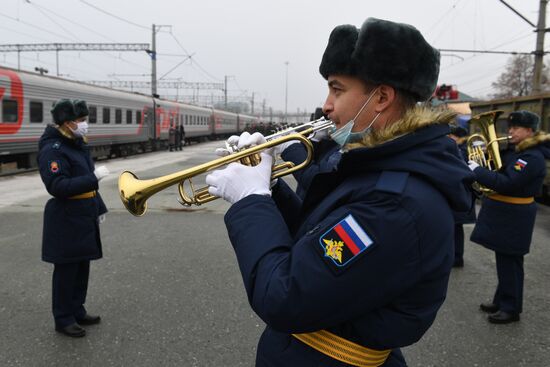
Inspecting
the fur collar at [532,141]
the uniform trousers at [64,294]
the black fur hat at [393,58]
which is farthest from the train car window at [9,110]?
the black fur hat at [393,58]

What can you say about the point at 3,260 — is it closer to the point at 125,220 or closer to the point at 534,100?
the point at 125,220

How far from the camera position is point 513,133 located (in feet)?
13.3

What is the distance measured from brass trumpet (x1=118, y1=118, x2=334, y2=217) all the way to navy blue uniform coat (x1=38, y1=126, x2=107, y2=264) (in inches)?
60.0

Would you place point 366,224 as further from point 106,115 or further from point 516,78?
point 516,78

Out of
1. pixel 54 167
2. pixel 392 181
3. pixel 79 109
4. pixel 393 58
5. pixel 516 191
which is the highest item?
pixel 393 58

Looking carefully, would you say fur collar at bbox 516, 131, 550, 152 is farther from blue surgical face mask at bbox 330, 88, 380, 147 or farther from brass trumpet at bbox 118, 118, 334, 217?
blue surgical face mask at bbox 330, 88, 380, 147

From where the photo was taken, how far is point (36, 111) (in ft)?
46.1

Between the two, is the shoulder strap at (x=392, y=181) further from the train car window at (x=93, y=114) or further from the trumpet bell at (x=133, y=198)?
the train car window at (x=93, y=114)

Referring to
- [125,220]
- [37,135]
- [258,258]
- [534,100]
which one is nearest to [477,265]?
[258,258]

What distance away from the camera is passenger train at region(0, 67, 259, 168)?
1288cm

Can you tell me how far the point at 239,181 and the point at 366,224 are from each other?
58cm

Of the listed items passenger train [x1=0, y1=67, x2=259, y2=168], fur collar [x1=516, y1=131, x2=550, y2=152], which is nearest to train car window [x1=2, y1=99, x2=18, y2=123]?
passenger train [x1=0, y1=67, x2=259, y2=168]

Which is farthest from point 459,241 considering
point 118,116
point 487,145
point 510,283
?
point 118,116

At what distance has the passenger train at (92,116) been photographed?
12.9m
